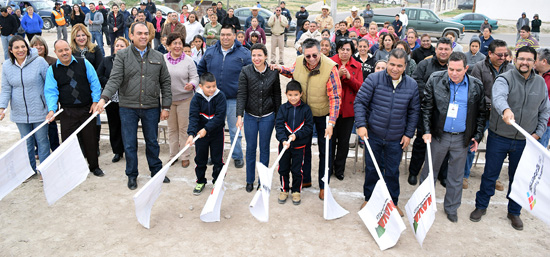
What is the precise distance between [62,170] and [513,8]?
3409 centimetres

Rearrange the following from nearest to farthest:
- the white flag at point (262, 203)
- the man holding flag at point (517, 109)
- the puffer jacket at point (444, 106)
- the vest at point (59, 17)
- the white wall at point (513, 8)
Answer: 1. the white flag at point (262, 203)
2. the man holding flag at point (517, 109)
3. the puffer jacket at point (444, 106)
4. the vest at point (59, 17)
5. the white wall at point (513, 8)

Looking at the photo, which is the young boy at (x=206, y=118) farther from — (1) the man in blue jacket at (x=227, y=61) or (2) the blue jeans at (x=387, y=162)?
(2) the blue jeans at (x=387, y=162)

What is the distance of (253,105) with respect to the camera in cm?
494

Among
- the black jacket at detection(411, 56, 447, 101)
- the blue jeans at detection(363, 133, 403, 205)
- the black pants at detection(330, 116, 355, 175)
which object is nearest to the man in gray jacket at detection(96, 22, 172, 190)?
the black pants at detection(330, 116, 355, 175)

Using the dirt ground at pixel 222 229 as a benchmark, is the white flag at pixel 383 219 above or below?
above

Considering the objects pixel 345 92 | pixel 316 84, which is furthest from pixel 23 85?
pixel 345 92

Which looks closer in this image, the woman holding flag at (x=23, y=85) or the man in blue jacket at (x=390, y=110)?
the man in blue jacket at (x=390, y=110)

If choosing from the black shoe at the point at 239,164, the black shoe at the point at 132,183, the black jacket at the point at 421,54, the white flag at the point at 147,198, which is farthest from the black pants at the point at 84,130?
the black jacket at the point at 421,54

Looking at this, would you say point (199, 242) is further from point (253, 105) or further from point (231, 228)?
point (253, 105)

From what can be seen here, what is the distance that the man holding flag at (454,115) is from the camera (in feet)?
14.2

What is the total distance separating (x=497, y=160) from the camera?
4.53 m

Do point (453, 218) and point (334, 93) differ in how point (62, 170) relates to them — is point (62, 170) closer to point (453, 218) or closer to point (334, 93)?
point (334, 93)

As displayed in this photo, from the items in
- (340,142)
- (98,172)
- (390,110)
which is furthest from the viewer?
(98,172)

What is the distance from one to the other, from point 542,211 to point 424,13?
18251 mm
